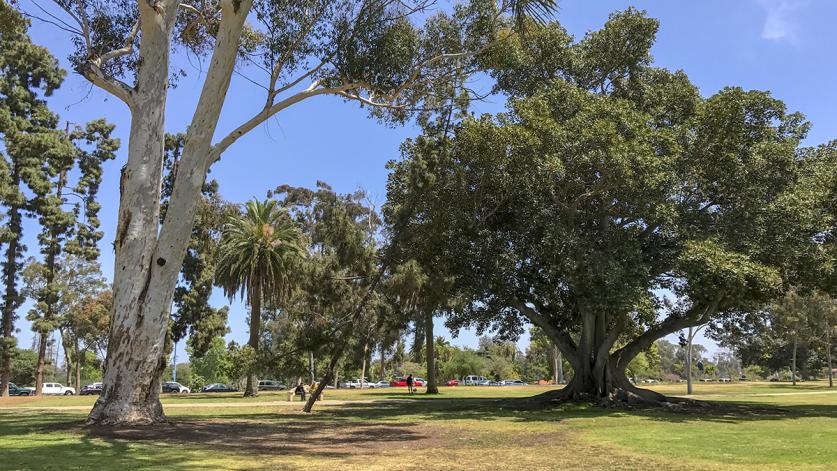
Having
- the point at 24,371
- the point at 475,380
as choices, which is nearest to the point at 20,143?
the point at 24,371

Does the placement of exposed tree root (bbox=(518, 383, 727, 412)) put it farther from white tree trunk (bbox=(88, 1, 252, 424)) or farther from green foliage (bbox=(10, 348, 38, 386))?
green foliage (bbox=(10, 348, 38, 386))

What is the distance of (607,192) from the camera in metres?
22.5

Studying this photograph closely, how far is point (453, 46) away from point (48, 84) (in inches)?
1393

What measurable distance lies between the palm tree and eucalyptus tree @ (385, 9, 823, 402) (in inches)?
605

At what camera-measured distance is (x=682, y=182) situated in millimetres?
23328

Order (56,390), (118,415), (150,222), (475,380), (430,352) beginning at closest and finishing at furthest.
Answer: (118,415) < (150,222) < (430,352) < (56,390) < (475,380)

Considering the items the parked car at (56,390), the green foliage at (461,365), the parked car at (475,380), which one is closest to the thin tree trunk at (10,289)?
the parked car at (56,390)

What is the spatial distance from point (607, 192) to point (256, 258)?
78.3 feet

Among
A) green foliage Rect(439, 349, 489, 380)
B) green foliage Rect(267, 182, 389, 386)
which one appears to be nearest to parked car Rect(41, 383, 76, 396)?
green foliage Rect(439, 349, 489, 380)

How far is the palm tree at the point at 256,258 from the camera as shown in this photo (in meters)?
38.4

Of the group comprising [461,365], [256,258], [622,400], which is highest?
[256,258]

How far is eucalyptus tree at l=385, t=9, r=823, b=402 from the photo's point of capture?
21062 mm

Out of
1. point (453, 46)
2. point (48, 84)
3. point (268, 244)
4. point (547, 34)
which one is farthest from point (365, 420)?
point (48, 84)

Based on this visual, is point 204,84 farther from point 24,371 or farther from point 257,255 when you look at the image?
point 24,371
